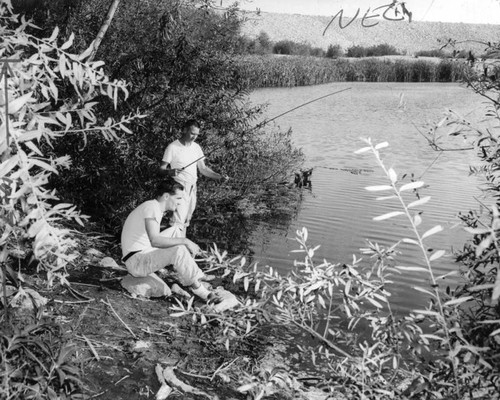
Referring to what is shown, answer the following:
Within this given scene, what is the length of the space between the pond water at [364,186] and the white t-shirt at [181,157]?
202 cm

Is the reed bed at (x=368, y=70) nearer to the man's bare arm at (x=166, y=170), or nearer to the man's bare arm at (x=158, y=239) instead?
the man's bare arm at (x=166, y=170)

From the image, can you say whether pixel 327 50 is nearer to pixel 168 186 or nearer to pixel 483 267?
pixel 168 186

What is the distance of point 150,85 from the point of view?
9.07 meters

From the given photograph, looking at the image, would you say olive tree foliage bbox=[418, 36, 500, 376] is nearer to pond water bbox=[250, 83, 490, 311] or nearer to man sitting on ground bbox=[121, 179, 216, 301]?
pond water bbox=[250, 83, 490, 311]

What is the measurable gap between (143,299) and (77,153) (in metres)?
3.55

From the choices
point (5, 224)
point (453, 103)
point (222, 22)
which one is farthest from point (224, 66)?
point (453, 103)

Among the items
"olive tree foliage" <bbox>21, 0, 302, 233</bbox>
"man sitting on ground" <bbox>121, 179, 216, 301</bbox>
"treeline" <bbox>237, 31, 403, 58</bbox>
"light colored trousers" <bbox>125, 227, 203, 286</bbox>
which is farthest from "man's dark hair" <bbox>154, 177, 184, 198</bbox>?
"treeline" <bbox>237, 31, 403, 58</bbox>

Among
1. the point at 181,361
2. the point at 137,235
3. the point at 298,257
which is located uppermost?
the point at 137,235

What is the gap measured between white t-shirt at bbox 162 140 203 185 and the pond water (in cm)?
202

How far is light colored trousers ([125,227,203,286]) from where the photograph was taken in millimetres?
5797

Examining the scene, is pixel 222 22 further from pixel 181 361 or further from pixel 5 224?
pixel 5 224

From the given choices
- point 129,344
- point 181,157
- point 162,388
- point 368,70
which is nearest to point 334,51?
point 368,70

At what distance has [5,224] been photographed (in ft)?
8.26

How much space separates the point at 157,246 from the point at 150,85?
4046mm
